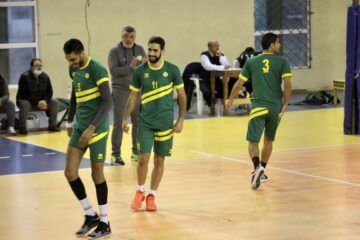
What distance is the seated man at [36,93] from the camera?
621 inches

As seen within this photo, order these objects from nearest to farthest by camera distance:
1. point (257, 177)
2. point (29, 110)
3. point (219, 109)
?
point (257, 177) < point (29, 110) < point (219, 109)

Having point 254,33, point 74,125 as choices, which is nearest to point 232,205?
point 74,125

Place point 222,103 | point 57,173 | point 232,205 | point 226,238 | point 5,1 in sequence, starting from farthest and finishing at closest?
point 5,1, point 222,103, point 57,173, point 232,205, point 226,238

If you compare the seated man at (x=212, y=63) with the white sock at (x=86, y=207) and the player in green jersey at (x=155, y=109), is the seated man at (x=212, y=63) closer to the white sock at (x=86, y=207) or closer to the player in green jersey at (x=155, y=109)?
the player in green jersey at (x=155, y=109)

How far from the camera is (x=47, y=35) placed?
65.3 ft

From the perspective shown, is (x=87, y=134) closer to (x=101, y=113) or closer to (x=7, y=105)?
(x=101, y=113)

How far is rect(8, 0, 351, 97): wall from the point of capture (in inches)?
789

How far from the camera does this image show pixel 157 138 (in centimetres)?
897

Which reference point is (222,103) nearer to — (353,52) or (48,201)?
(353,52)

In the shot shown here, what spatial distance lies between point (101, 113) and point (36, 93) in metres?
8.41

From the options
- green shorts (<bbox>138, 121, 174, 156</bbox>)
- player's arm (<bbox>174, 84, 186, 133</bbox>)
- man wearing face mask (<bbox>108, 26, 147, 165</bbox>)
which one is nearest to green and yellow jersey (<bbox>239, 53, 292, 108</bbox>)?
player's arm (<bbox>174, 84, 186, 133</bbox>)

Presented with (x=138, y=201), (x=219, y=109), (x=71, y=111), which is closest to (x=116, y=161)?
(x=138, y=201)

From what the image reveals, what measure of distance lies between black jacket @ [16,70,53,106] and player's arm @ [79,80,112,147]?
27.2 ft

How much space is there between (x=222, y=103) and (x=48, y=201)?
30.3ft
